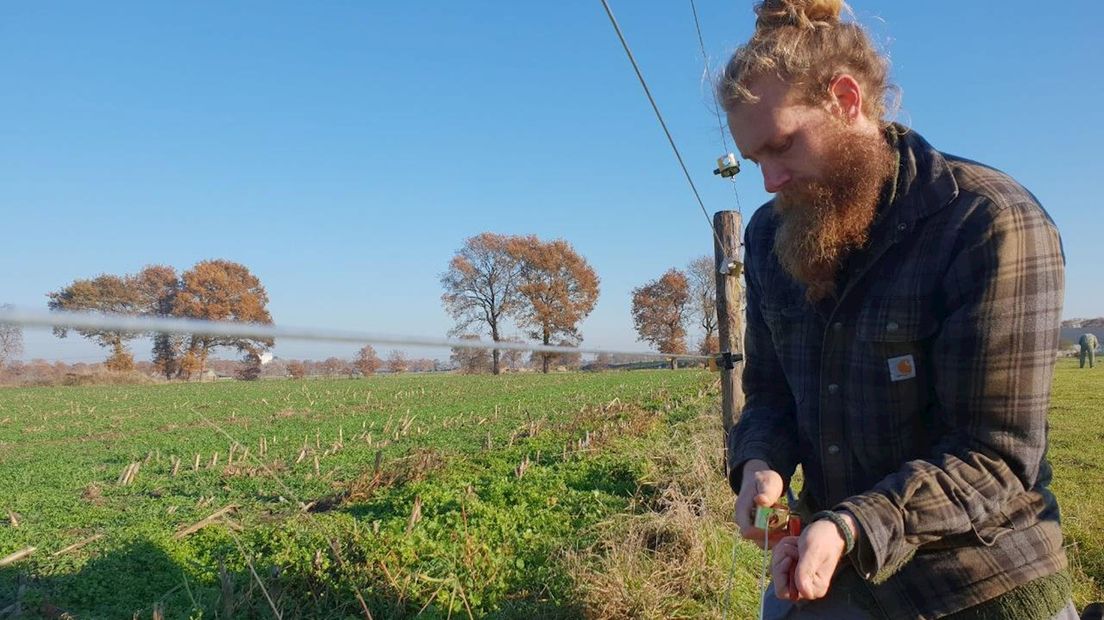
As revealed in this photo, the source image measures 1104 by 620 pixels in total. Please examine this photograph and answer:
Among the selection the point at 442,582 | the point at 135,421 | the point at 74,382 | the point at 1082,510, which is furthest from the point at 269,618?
the point at 74,382

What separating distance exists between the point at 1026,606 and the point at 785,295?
3.23ft

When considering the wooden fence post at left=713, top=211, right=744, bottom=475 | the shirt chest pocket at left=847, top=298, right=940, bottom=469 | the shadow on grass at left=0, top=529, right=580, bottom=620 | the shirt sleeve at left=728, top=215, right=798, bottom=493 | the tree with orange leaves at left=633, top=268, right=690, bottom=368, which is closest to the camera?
the shirt chest pocket at left=847, top=298, right=940, bottom=469

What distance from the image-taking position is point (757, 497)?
192cm

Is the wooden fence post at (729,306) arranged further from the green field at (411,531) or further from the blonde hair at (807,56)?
the blonde hair at (807,56)

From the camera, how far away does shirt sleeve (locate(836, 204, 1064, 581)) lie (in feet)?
5.09

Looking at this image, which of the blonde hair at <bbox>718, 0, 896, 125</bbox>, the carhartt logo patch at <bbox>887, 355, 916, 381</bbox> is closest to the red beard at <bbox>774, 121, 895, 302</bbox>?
the blonde hair at <bbox>718, 0, 896, 125</bbox>

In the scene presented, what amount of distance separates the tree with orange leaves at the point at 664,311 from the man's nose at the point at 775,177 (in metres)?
62.2

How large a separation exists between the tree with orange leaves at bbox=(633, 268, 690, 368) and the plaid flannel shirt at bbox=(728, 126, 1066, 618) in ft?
204

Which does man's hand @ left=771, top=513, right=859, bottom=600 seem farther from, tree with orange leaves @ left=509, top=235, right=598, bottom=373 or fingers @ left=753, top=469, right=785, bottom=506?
tree with orange leaves @ left=509, top=235, right=598, bottom=373

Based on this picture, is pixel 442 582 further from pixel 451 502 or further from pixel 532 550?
pixel 451 502

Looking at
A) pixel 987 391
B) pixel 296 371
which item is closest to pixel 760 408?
pixel 987 391

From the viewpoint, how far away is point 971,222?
5.43 ft

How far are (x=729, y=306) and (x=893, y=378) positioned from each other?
4.78 m

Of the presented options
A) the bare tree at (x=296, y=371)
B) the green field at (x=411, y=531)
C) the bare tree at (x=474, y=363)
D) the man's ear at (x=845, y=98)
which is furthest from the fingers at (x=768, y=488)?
the bare tree at (x=296, y=371)
